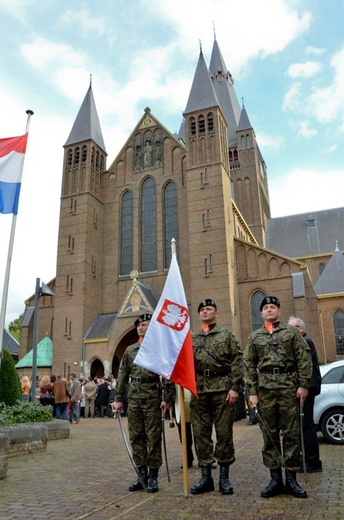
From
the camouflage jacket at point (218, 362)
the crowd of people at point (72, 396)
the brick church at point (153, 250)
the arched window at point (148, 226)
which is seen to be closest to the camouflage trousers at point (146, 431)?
the camouflage jacket at point (218, 362)

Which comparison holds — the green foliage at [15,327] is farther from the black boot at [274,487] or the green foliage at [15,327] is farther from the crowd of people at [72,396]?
the black boot at [274,487]

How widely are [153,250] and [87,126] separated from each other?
10.4m

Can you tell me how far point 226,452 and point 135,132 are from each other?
29.7 metres

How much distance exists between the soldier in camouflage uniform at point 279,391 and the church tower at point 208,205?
1955 cm

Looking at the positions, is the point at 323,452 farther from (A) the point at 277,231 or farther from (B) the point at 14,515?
(A) the point at 277,231

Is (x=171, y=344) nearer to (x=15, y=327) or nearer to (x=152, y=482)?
(x=152, y=482)

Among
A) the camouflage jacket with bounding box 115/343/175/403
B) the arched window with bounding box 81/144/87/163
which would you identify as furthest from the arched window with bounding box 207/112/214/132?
the camouflage jacket with bounding box 115/343/175/403

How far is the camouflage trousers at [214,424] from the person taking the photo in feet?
15.3

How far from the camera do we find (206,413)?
4.85 metres

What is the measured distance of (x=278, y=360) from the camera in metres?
4.67

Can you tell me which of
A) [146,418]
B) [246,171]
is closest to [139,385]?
[146,418]

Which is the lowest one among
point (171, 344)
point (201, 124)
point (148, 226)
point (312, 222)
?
point (171, 344)

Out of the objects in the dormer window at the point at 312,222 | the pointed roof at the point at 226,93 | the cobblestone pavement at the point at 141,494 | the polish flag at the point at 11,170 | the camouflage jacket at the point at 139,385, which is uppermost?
the pointed roof at the point at 226,93

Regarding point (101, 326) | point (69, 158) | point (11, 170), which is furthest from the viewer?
point (69, 158)
